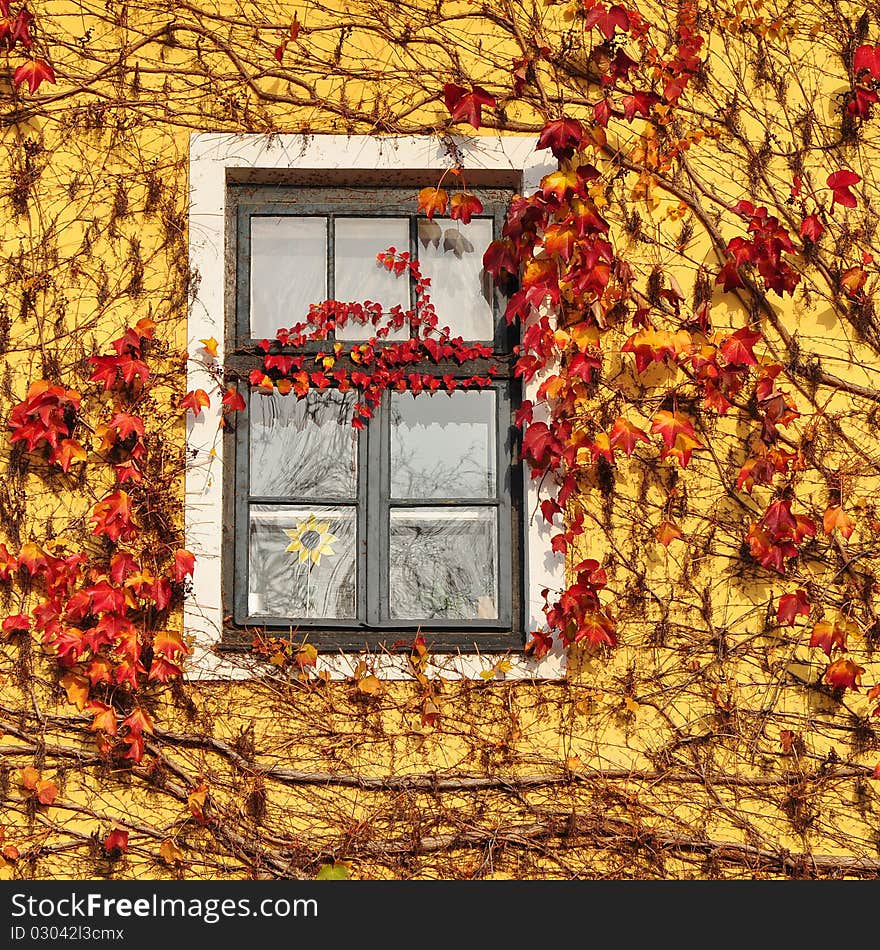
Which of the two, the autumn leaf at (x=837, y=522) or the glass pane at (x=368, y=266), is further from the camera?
the glass pane at (x=368, y=266)

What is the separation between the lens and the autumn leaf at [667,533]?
3.70 metres

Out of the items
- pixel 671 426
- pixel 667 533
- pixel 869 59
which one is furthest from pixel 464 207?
pixel 869 59


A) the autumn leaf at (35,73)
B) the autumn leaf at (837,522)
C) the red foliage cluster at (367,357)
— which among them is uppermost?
the autumn leaf at (35,73)

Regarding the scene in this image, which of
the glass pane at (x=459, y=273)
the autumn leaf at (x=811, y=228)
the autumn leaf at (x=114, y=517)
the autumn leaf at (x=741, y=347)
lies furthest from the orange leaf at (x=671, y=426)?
the autumn leaf at (x=114, y=517)

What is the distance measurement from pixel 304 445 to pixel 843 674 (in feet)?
5.96

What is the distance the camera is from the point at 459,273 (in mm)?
3932

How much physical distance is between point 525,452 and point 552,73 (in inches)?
49.8

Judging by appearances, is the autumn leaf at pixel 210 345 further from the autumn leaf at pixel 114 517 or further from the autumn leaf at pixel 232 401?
the autumn leaf at pixel 114 517

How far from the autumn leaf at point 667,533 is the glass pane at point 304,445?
3.18 feet

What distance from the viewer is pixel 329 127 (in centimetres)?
385

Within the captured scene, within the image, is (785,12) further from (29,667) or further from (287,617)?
(29,667)

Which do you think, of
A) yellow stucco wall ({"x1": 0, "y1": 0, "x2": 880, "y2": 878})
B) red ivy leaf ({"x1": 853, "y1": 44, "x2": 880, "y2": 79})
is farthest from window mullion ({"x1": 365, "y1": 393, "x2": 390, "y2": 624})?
red ivy leaf ({"x1": 853, "y1": 44, "x2": 880, "y2": 79})

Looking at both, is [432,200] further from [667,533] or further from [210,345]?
[667,533]

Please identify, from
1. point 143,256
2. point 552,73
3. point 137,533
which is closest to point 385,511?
point 137,533
